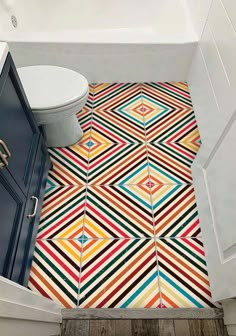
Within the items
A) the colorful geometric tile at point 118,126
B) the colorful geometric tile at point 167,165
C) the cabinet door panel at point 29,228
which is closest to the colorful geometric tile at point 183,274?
the colorful geometric tile at point 167,165

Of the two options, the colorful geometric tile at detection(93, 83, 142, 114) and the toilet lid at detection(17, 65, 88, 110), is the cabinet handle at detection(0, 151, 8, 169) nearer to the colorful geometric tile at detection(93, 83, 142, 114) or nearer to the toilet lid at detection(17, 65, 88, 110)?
the toilet lid at detection(17, 65, 88, 110)

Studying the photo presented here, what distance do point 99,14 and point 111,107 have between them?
94 cm

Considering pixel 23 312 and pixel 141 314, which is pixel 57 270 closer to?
pixel 141 314

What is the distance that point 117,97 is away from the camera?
6.37 feet

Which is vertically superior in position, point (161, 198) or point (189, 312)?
point (161, 198)

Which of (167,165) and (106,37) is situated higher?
(106,37)

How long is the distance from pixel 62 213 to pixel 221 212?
0.83m

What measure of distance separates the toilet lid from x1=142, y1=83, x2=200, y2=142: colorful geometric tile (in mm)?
623

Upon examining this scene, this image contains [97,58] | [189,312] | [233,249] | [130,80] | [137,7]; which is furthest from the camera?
[137,7]

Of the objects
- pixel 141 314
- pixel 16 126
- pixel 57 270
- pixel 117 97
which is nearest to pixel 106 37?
pixel 117 97

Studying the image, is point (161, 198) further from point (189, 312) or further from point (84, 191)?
point (189, 312)

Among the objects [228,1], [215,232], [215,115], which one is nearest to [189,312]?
[215,232]

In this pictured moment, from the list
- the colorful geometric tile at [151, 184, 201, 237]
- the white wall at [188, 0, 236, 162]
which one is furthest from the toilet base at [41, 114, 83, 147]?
the white wall at [188, 0, 236, 162]

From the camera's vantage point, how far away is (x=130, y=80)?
1.99 metres
